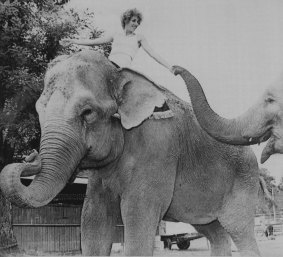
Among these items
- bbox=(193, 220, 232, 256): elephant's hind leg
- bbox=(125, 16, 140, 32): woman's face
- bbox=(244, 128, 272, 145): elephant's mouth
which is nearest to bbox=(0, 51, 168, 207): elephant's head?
bbox=(125, 16, 140, 32): woman's face

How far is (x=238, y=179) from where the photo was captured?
17.3 ft

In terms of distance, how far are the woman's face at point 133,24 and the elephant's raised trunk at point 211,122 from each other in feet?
2.44

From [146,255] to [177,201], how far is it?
1.99 feet

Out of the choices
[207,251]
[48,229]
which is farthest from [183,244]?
[48,229]

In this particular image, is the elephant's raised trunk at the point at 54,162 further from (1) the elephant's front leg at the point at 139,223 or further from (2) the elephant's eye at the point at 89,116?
(1) the elephant's front leg at the point at 139,223

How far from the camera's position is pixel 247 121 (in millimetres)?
4523

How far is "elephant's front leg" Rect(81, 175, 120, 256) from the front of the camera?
15.2 ft

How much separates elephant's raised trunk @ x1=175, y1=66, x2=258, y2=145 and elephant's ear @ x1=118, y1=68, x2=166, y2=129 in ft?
0.82

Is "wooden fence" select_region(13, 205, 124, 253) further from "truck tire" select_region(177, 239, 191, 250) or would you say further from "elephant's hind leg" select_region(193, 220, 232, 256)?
"elephant's hind leg" select_region(193, 220, 232, 256)

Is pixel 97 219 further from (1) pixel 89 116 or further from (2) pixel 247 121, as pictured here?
(2) pixel 247 121

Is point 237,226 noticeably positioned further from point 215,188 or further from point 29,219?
point 29,219

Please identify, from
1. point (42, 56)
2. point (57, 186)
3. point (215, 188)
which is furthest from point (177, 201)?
point (42, 56)

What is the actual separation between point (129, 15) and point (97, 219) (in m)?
1.66

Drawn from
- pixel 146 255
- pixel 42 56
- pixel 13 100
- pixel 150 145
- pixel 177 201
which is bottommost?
pixel 146 255
